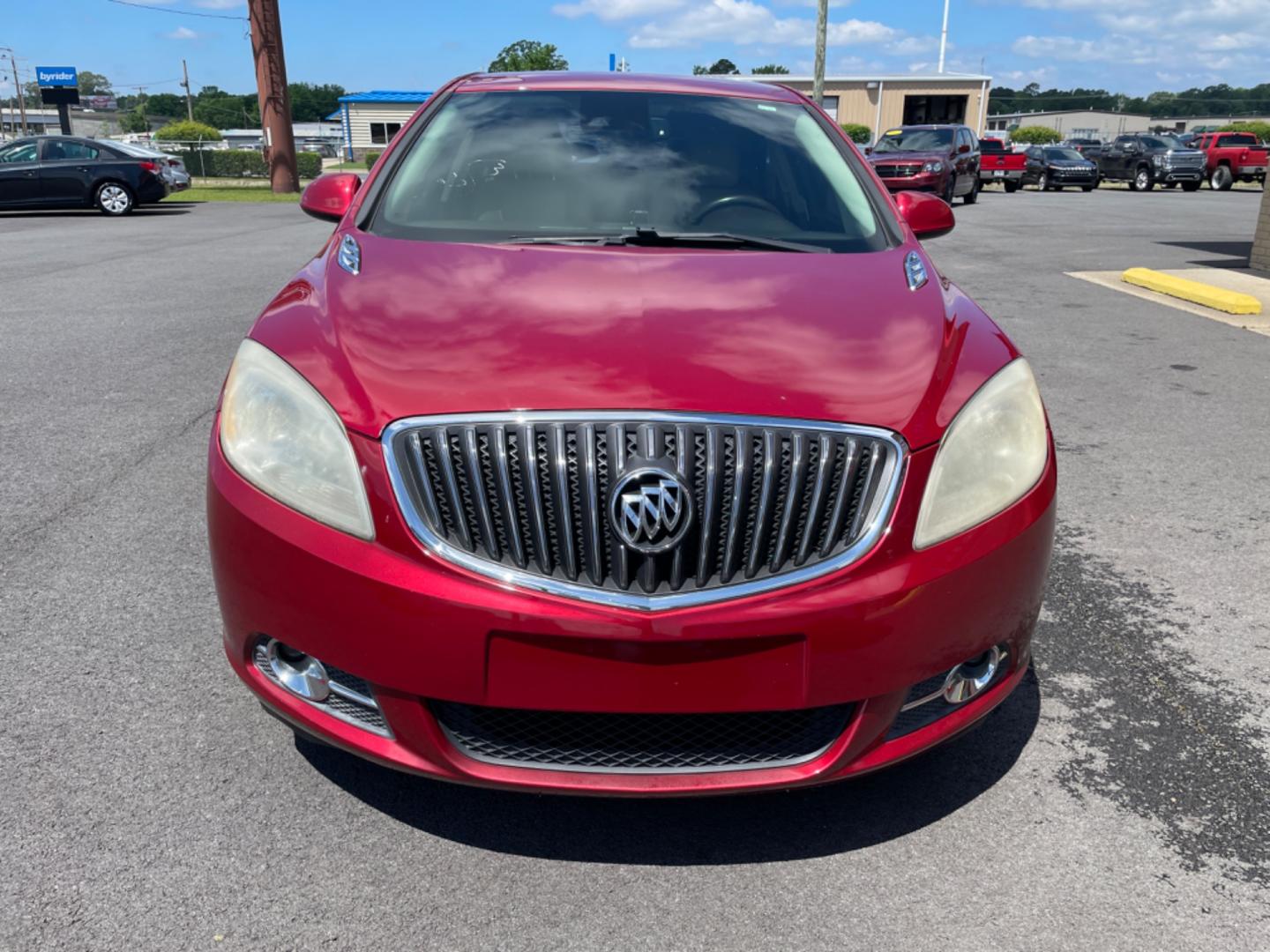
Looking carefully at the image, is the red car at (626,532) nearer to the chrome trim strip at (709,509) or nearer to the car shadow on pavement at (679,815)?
the chrome trim strip at (709,509)

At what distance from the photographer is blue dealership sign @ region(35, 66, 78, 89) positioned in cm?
4384

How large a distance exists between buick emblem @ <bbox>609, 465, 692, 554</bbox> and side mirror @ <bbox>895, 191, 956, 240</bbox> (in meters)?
2.18

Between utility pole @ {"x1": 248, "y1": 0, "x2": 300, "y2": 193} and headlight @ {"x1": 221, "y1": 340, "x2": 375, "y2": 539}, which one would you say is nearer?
headlight @ {"x1": 221, "y1": 340, "x2": 375, "y2": 539}

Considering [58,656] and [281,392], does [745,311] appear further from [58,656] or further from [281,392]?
[58,656]

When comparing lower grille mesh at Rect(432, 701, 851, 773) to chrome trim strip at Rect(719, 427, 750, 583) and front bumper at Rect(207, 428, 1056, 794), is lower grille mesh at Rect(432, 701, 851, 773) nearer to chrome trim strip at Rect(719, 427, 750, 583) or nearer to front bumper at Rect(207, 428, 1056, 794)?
front bumper at Rect(207, 428, 1056, 794)

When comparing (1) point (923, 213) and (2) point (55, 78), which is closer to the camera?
(1) point (923, 213)

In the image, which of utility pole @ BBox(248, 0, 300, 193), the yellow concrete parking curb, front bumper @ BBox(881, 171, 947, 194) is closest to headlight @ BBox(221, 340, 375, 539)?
the yellow concrete parking curb

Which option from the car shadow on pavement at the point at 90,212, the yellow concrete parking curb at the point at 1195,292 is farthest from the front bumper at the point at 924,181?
the car shadow on pavement at the point at 90,212

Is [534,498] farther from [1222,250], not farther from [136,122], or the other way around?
[136,122]

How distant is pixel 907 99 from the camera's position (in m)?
62.0

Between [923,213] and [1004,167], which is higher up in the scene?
[923,213]

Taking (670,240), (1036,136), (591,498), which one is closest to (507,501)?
(591,498)

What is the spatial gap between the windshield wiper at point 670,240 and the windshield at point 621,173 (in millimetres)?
32

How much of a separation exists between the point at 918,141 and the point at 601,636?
2352 centimetres
